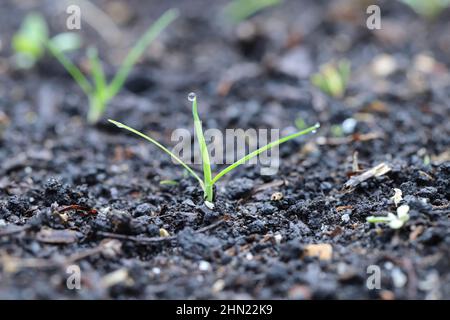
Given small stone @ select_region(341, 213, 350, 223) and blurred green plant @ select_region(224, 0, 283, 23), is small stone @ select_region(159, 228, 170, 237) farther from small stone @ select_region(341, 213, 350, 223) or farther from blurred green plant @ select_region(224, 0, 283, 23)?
blurred green plant @ select_region(224, 0, 283, 23)

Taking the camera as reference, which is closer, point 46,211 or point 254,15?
point 46,211

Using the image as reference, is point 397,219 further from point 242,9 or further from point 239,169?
point 242,9

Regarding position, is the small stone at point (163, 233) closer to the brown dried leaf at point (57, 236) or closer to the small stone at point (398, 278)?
the brown dried leaf at point (57, 236)

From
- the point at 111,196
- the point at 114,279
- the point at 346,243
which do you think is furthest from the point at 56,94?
the point at 346,243

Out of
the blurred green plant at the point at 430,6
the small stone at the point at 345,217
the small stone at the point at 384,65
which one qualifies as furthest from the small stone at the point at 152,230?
the blurred green plant at the point at 430,6

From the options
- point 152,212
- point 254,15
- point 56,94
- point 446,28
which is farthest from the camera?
point 254,15

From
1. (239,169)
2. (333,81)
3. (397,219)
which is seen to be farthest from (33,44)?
(397,219)

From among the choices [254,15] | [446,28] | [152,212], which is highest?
[254,15]
